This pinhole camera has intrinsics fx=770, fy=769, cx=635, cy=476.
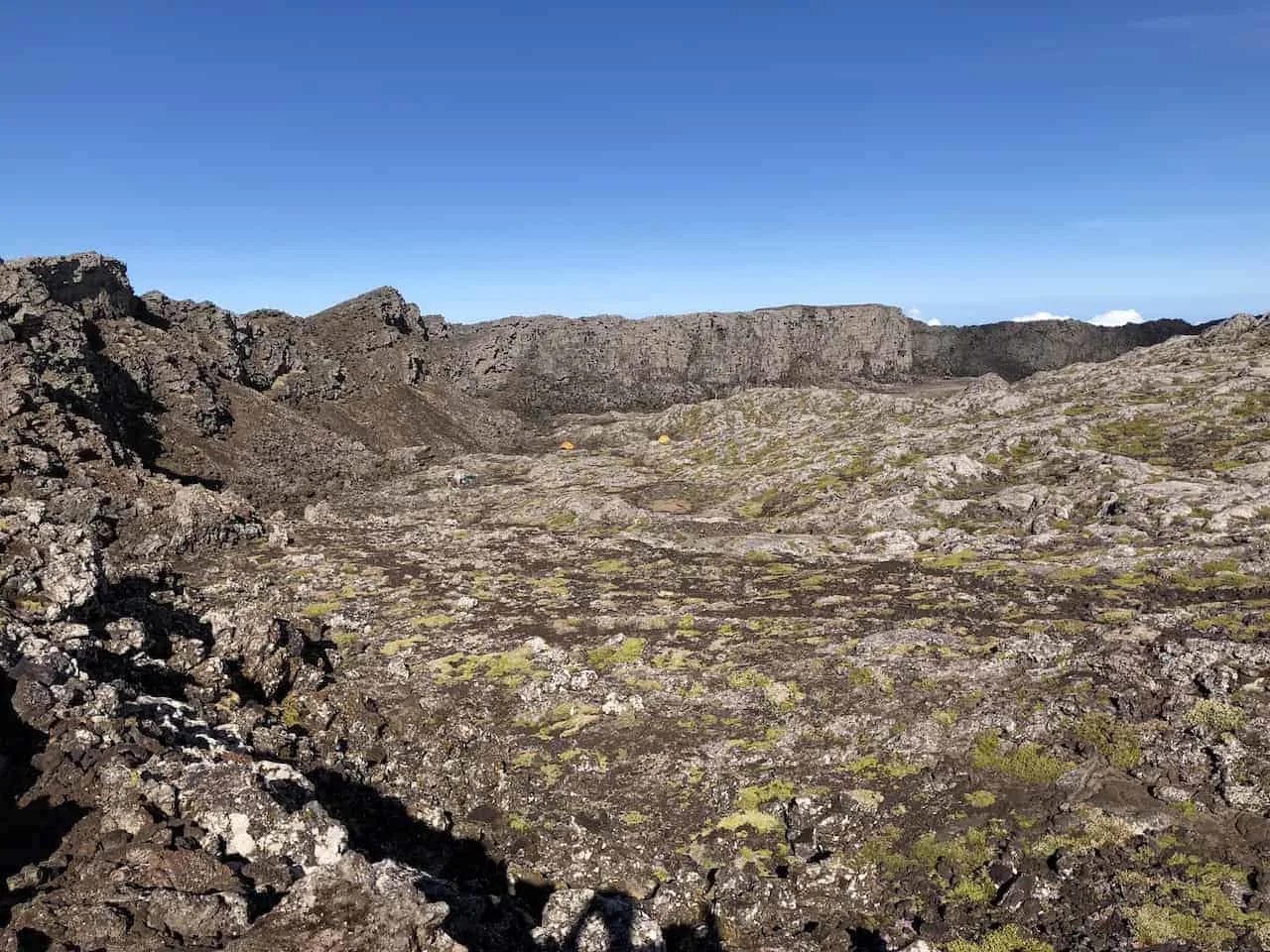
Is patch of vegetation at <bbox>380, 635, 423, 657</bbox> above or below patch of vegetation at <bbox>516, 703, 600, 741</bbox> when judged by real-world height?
above

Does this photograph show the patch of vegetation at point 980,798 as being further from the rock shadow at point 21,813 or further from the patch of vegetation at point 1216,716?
the rock shadow at point 21,813

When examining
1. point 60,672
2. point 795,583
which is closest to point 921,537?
point 795,583

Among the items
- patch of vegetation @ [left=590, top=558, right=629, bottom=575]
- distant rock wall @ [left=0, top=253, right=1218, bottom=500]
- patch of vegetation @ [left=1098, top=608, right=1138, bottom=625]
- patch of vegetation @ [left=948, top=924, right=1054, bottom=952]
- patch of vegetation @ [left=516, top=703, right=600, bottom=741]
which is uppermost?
distant rock wall @ [left=0, top=253, right=1218, bottom=500]

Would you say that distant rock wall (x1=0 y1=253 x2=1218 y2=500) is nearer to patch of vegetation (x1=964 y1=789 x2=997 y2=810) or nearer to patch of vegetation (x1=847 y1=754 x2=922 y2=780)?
patch of vegetation (x1=847 y1=754 x2=922 y2=780)

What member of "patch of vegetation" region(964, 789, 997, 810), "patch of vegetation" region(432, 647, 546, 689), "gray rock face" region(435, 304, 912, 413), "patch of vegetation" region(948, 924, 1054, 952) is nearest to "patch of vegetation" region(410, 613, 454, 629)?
"patch of vegetation" region(432, 647, 546, 689)

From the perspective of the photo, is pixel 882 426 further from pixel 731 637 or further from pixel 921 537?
pixel 731 637

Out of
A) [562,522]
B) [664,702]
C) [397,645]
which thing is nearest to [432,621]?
[397,645]
